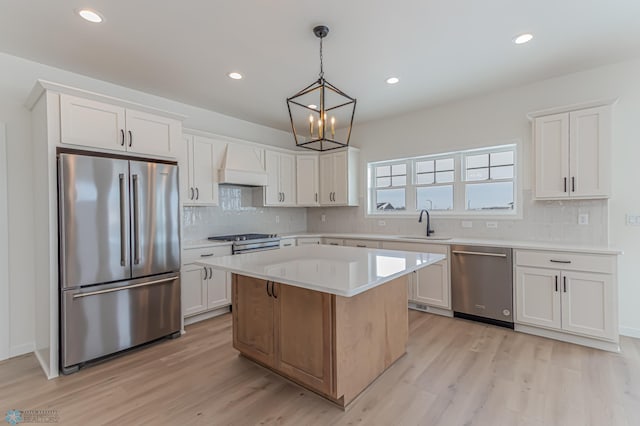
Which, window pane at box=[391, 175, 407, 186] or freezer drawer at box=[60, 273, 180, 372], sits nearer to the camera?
freezer drawer at box=[60, 273, 180, 372]

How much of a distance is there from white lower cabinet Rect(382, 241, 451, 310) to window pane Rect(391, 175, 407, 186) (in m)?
1.19

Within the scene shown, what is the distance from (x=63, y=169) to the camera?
Answer: 98.0 inches

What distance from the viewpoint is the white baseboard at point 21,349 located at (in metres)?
2.84

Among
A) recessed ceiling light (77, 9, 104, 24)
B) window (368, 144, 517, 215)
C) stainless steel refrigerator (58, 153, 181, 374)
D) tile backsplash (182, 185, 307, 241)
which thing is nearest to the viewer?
recessed ceiling light (77, 9, 104, 24)

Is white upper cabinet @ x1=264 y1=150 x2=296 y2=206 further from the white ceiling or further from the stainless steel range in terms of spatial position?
the white ceiling

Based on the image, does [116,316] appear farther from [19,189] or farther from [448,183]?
[448,183]

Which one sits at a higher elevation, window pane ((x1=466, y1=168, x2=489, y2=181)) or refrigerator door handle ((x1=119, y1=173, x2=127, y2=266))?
window pane ((x1=466, y1=168, x2=489, y2=181))

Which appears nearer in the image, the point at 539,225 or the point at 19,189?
the point at 19,189

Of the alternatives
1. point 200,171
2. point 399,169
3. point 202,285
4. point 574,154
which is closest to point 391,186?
point 399,169

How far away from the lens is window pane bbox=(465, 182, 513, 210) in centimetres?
389

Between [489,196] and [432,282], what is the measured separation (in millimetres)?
1382

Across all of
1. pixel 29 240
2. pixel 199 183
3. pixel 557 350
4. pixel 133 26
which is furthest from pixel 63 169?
pixel 557 350

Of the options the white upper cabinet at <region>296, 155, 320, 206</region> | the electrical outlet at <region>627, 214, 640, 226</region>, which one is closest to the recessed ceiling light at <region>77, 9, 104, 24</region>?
the white upper cabinet at <region>296, 155, 320, 206</region>

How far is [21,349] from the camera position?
2885 mm
